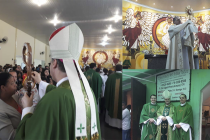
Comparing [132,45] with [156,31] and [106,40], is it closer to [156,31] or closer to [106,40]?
[156,31]

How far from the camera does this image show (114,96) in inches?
155

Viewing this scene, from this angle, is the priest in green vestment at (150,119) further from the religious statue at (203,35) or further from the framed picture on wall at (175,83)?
the religious statue at (203,35)

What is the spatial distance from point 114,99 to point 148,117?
190cm

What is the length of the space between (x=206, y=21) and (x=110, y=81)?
342 cm

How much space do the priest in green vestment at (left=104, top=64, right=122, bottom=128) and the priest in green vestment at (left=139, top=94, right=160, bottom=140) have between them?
179 cm

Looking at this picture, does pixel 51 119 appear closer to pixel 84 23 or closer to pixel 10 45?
pixel 84 23

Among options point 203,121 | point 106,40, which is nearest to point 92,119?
point 203,121

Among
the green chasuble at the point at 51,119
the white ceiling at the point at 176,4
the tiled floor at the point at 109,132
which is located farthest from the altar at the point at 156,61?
the green chasuble at the point at 51,119

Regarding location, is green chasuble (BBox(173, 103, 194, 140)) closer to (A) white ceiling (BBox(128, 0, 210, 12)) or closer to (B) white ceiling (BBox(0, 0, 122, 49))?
(B) white ceiling (BBox(0, 0, 122, 49))

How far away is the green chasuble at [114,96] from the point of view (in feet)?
12.7

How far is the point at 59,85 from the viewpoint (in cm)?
125

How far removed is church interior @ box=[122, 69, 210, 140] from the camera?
1946mm

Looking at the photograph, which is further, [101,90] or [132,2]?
[132,2]

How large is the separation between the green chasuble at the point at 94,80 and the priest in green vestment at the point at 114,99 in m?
0.23
